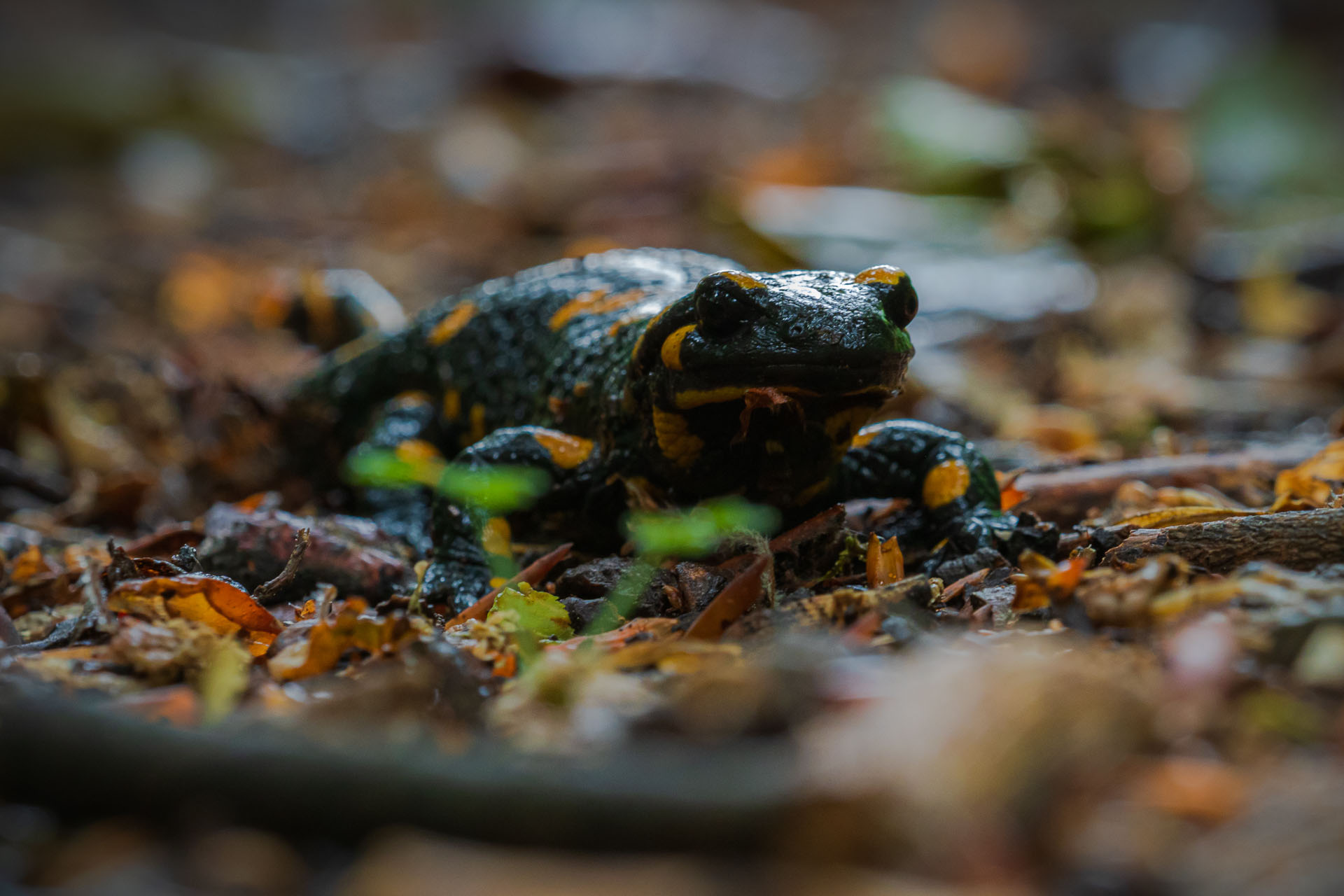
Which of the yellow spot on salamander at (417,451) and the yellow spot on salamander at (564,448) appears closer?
the yellow spot on salamander at (564,448)

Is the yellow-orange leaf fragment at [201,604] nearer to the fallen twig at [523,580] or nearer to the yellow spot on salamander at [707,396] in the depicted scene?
the fallen twig at [523,580]

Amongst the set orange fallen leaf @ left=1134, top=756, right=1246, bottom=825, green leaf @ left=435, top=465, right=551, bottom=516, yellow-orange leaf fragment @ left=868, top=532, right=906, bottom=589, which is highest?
green leaf @ left=435, top=465, right=551, bottom=516

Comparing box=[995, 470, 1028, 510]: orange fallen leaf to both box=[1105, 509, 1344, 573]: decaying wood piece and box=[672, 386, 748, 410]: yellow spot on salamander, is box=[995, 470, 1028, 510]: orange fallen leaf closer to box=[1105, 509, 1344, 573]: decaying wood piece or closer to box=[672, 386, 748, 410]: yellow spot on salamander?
box=[1105, 509, 1344, 573]: decaying wood piece

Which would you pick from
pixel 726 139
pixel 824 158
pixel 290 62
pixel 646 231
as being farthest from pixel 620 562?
pixel 290 62

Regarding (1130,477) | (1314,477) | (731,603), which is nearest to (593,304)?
(731,603)

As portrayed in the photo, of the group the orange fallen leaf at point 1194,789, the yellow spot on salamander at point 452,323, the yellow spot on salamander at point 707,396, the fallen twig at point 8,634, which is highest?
the yellow spot on salamander at point 452,323

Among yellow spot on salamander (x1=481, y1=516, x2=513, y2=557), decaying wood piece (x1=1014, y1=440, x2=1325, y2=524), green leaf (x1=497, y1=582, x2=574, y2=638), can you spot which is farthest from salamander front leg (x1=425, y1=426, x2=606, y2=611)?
decaying wood piece (x1=1014, y1=440, x2=1325, y2=524)

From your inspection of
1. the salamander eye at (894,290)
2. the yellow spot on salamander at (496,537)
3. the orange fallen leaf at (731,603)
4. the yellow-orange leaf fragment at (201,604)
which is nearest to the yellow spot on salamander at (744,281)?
the salamander eye at (894,290)

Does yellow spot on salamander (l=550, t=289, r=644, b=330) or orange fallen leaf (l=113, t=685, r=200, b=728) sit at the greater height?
yellow spot on salamander (l=550, t=289, r=644, b=330)
